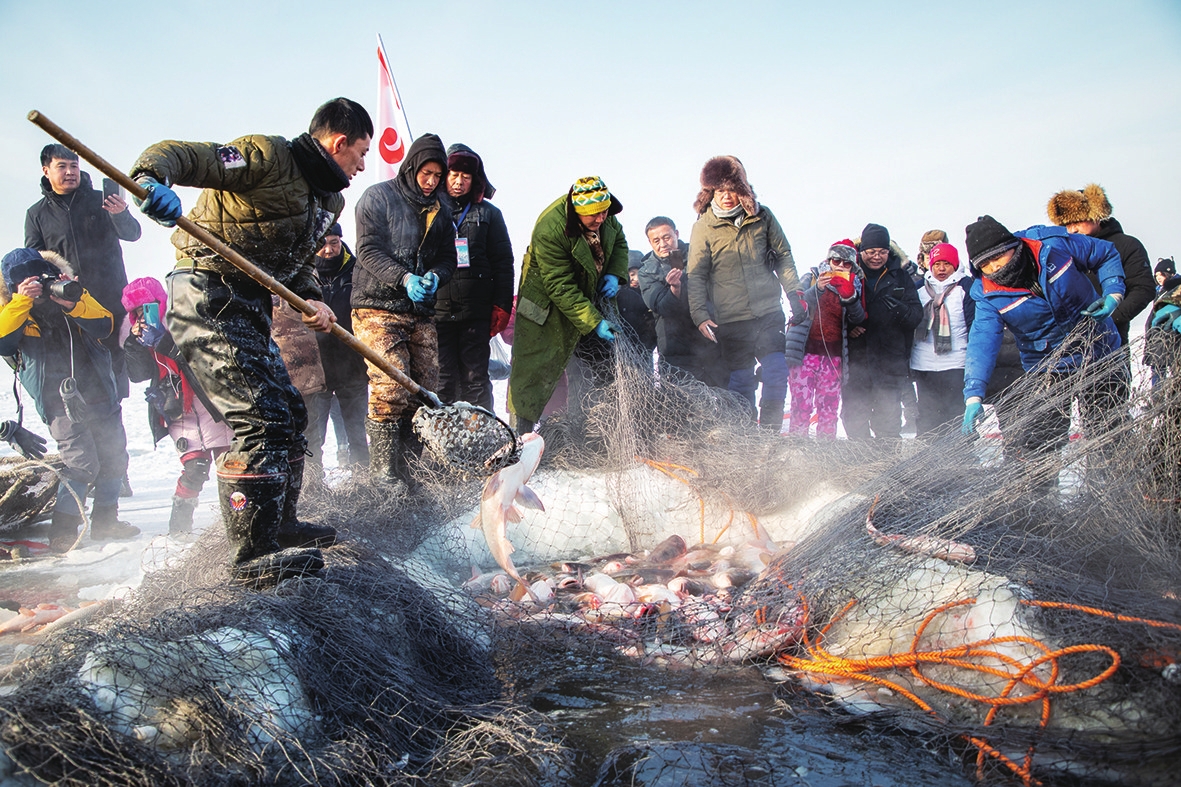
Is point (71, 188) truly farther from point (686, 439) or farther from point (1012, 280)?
point (1012, 280)

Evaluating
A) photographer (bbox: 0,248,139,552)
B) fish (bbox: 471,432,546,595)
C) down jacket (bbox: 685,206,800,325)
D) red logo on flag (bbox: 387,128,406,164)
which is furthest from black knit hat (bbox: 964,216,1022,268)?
photographer (bbox: 0,248,139,552)

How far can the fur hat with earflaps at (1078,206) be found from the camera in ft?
17.9

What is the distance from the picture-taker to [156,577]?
11.5 ft

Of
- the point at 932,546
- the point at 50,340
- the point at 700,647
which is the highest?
the point at 50,340

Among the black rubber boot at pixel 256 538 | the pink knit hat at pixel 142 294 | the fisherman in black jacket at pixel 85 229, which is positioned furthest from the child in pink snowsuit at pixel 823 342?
the fisherman in black jacket at pixel 85 229

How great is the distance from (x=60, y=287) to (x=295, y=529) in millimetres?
3943

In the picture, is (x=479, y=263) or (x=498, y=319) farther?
(x=498, y=319)

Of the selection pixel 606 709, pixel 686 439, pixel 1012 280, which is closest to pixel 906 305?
pixel 1012 280

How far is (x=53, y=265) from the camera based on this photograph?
5824mm

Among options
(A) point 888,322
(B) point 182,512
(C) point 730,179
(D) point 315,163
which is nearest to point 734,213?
(C) point 730,179

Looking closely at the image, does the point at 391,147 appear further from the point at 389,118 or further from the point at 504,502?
the point at 504,502

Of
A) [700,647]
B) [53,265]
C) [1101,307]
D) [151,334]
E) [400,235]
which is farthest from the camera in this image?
[151,334]

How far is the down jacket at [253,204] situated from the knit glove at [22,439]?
11.1 ft

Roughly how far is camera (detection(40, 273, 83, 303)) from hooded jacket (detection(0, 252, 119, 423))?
0.31 feet
